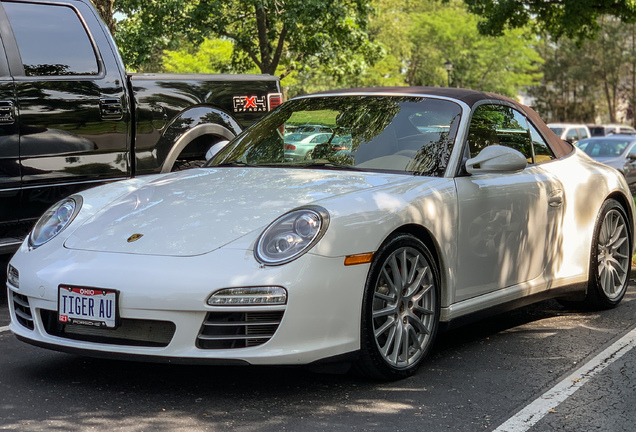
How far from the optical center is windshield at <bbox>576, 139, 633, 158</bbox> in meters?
21.1

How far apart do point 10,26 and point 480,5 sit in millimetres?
14082

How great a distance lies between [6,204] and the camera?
6039 millimetres

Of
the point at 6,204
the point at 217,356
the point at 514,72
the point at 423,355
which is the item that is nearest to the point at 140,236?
the point at 217,356

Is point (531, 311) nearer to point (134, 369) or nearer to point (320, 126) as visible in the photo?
point (320, 126)

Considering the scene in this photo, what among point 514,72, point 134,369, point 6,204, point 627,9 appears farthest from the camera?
point 514,72

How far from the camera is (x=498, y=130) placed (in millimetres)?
5562

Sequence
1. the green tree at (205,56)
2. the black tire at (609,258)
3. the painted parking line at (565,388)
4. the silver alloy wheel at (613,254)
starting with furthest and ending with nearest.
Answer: the green tree at (205,56) → the silver alloy wheel at (613,254) → the black tire at (609,258) → the painted parking line at (565,388)

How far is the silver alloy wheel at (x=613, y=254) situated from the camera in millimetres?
6293

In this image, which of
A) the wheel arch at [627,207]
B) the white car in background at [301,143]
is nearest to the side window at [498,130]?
the white car in background at [301,143]

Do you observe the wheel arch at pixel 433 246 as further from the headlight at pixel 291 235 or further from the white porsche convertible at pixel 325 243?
the headlight at pixel 291 235

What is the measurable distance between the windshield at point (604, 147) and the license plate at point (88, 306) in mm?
18558

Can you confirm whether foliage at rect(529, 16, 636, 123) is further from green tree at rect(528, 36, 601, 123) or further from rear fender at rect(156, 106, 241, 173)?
rear fender at rect(156, 106, 241, 173)

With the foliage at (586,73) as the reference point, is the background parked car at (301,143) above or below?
above

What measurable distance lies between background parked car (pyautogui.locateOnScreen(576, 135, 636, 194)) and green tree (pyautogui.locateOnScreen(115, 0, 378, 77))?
23.3 feet
